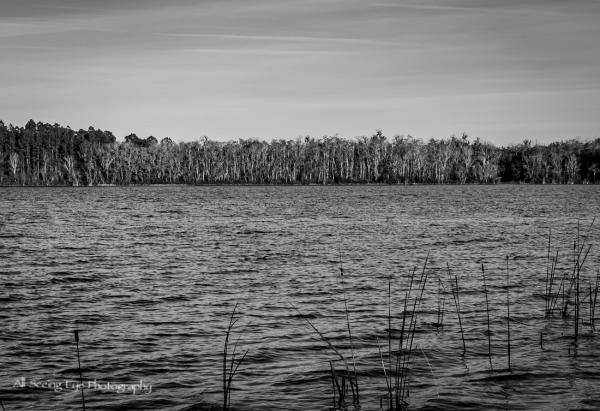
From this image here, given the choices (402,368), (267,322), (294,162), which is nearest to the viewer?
A: (402,368)

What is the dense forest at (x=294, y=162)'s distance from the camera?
18075cm

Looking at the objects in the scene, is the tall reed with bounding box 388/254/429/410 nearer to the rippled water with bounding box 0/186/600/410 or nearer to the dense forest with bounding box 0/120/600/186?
the rippled water with bounding box 0/186/600/410

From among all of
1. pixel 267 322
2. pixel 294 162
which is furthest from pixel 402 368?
pixel 294 162

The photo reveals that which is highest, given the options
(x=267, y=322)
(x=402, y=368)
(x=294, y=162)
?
(x=294, y=162)

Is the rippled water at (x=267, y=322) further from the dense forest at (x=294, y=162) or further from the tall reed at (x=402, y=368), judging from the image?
the dense forest at (x=294, y=162)

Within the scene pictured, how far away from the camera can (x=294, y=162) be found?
19100 centimetres

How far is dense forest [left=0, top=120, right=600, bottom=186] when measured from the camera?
180750 millimetres

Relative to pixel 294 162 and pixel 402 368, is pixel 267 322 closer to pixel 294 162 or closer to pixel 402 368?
pixel 402 368

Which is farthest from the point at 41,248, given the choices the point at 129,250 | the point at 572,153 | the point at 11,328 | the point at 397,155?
the point at 572,153

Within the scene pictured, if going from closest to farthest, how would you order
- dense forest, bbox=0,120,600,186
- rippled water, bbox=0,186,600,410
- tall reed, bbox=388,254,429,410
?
1. tall reed, bbox=388,254,429,410
2. rippled water, bbox=0,186,600,410
3. dense forest, bbox=0,120,600,186

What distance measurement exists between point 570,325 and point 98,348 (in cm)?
1199

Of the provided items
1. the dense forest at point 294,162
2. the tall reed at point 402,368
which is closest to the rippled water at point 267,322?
the tall reed at point 402,368

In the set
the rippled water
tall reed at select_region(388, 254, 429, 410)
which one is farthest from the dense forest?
tall reed at select_region(388, 254, 429, 410)

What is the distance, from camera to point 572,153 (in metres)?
188
